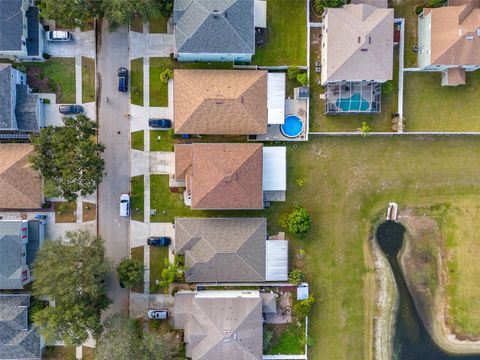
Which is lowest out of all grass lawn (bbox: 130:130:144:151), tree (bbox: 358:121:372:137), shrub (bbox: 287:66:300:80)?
grass lawn (bbox: 130:130:144:151)

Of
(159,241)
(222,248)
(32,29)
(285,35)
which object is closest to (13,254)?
(159,241)

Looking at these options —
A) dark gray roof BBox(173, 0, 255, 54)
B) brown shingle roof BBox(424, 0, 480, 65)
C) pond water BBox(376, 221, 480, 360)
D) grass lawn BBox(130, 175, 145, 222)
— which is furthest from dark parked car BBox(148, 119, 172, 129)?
brown shingle roof BBox(424, 0, 480, 65)

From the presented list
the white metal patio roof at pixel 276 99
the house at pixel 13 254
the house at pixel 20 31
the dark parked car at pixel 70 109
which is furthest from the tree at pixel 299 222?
the house at pixel 20 31

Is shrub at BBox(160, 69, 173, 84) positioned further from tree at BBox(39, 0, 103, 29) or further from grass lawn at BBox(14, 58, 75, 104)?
grass lawn at BBox(14, 58, 75, 104)

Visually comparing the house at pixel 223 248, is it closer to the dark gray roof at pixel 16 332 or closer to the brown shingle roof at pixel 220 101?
the brown shingle roof at pixel 220 101

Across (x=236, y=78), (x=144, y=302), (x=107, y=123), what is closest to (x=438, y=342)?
(x=144, y=302)
